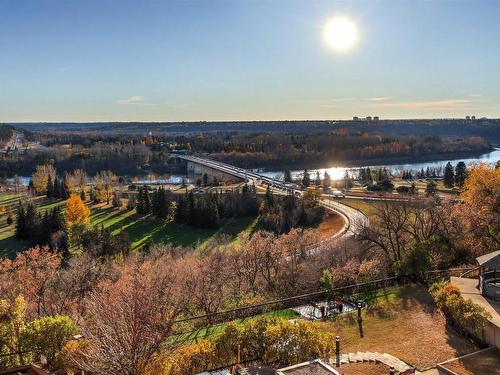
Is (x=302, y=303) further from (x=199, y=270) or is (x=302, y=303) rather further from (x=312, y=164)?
(x=312, y=164)

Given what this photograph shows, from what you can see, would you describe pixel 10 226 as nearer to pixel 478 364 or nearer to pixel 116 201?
pixel 116 201

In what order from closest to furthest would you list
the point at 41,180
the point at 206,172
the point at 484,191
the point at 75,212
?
1. the point at 484,191
2. the point at 75,212
3. the point at 41,180
4. the point at 206,172

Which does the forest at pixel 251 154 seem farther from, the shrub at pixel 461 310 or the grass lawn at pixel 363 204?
the shrub at pixel 461 310

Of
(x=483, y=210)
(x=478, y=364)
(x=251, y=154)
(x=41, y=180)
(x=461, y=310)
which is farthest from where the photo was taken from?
(x=251, y=154)

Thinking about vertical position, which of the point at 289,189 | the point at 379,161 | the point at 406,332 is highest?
the point at 406,332

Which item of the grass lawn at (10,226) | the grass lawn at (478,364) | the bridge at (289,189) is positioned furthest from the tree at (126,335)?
the grass lawn at (10,226)

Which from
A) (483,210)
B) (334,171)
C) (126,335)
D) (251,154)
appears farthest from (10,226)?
(251,154)
